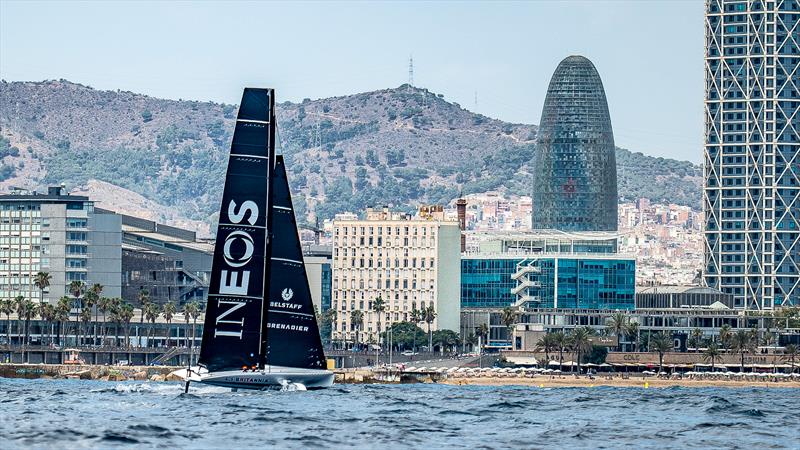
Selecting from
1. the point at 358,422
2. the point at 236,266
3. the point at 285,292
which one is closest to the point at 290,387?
the point at 285,292

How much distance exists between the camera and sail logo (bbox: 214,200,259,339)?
114 meters

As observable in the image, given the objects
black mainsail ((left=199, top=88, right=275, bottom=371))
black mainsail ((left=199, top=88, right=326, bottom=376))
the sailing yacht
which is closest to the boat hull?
the sailing yacht

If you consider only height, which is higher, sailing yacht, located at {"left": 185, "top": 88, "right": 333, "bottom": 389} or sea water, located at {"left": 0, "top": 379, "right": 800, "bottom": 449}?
sailing yacht, located at {"left": 185, "top": 88, "right": 333, "bottom": 389}

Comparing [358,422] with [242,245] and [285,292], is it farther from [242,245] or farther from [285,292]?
[285,292]

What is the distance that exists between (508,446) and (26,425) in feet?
73.9

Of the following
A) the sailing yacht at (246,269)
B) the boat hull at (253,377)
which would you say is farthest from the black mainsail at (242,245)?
the boat hull at (253,377)

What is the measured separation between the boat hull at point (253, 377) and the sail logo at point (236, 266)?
233 centimetres

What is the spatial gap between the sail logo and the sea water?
14.0 feet

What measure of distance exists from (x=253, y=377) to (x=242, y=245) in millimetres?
7819

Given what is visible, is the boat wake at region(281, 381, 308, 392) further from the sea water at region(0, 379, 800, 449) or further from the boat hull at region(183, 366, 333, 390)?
the sea water at region(0, 379, 800, 449)

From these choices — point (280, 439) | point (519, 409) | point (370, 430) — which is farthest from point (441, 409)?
point (280, 439)

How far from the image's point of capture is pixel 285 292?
389ft

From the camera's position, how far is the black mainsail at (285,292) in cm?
11769

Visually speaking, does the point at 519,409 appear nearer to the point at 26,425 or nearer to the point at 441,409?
the point at 441,409
